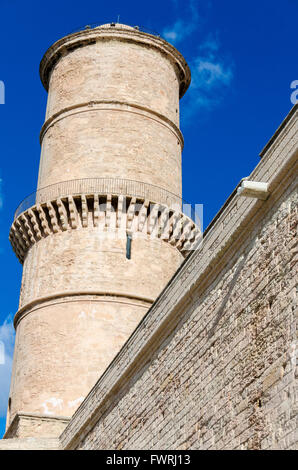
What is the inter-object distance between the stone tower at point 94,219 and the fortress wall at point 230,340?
543 cm

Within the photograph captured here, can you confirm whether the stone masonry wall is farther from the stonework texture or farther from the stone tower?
the stone tower

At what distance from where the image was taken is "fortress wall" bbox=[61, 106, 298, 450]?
5.63 meters

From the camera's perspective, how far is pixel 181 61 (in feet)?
59.4

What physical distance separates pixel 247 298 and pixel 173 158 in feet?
34.8

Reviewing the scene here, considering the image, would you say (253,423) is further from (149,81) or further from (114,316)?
(149,81)

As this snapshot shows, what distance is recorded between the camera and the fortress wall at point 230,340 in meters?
5.63

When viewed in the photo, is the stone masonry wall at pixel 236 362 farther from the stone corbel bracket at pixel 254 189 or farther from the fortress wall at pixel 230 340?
the stone corbel bracket at pixel 254 189

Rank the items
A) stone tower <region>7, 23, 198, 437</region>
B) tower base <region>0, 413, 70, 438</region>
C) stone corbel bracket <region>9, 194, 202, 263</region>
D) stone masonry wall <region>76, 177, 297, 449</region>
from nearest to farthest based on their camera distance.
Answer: stone masonry wall <region>76, 177, 297, 449</region> → tower base <region>0, 413, 70, 438</region> → stone tower <region>7, 23, 198, 437</region> → stone corbel bracket <region>9, 194, 202, 263</region>

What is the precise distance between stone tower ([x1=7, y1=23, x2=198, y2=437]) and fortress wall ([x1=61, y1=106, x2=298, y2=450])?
5431 mm

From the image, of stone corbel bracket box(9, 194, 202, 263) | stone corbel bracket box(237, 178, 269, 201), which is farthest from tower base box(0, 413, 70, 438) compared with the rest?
stone corbel bracket box(237, 178, 269, 201)

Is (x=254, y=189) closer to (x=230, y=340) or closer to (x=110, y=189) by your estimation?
(x=230, y=340)

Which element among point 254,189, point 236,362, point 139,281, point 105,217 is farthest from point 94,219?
point 254,189

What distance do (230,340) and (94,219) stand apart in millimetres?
8994

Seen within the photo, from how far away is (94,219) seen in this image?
15.2 meters
